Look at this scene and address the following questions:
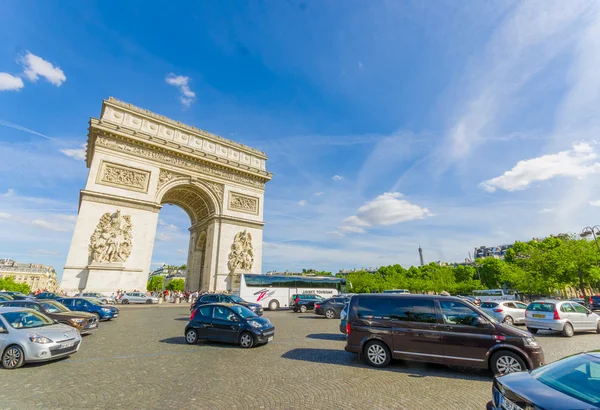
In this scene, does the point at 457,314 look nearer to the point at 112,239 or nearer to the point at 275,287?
the point at 275,287

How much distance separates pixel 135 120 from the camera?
28734mm

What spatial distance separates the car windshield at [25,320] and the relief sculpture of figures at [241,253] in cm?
2300

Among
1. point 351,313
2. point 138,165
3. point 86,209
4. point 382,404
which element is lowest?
point 382,404

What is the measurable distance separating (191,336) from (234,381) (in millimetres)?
4635

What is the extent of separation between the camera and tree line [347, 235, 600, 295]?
31234mm

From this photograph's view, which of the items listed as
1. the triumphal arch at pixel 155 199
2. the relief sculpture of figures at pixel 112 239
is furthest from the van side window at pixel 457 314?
the relief sculpture of figures at pixel 112 239

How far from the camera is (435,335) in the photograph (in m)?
6.50

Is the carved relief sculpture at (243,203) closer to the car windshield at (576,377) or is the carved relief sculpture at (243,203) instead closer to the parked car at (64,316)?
the parked car at (64,316)

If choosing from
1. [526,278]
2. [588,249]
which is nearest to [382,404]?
[588,249]

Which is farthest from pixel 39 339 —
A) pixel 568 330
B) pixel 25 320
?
pixel 568 330

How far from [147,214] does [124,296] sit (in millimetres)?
7696

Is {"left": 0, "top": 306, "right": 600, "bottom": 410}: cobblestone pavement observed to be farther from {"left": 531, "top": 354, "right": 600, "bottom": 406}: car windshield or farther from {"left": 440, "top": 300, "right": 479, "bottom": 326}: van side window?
{"left": 531, "top": 354, "right": 600, "bottom": 406}: car windshield

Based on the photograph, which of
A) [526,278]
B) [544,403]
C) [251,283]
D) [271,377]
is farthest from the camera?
[526,278]

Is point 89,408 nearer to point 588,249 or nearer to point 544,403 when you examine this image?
point 544,403
